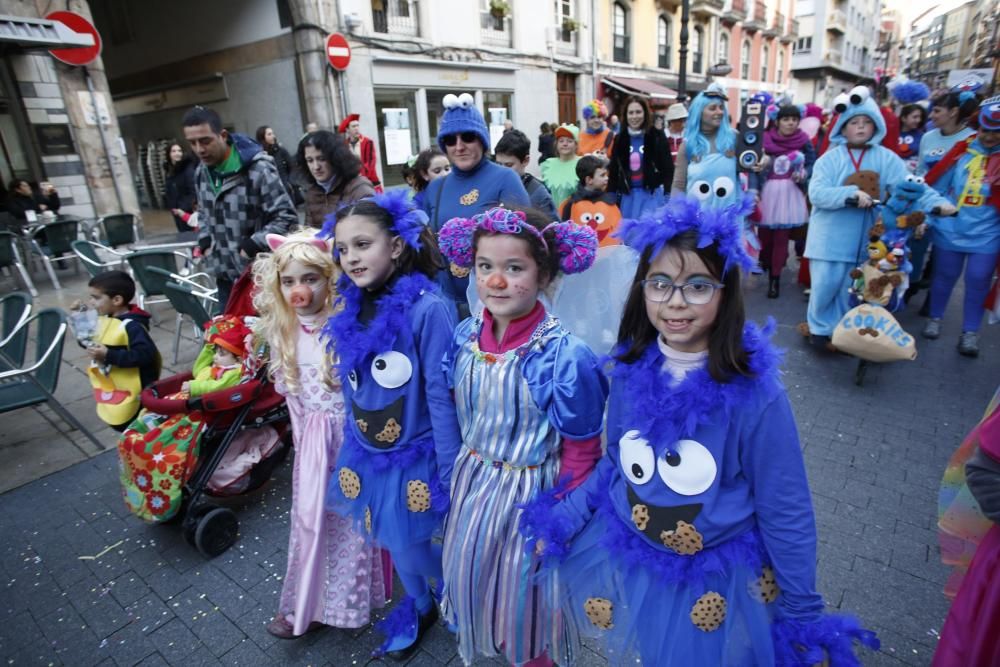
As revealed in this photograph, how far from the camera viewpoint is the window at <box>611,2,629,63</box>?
63.3ft

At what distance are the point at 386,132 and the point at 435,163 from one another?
901cm

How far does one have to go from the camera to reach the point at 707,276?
1350 mm

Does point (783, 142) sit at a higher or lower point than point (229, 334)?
higher

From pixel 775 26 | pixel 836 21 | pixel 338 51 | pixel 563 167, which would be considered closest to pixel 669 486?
pixel 563 167

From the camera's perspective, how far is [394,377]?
191 cm

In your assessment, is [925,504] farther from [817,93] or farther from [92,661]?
[817,93]

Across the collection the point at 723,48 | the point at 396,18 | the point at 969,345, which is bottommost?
the point at 969,345

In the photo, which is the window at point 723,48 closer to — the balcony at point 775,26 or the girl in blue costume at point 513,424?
the balcony at point 775,26

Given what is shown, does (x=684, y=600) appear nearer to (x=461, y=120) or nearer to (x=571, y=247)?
(x=571, y=247)

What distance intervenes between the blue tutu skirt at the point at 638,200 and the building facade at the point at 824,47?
4182 centimetres

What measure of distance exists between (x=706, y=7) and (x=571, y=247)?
27.0 meters

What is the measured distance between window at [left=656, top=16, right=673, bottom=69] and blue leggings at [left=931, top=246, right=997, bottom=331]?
67.2 feet

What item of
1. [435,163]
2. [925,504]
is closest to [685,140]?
[435,163]

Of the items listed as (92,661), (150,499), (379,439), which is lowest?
(92,661)
